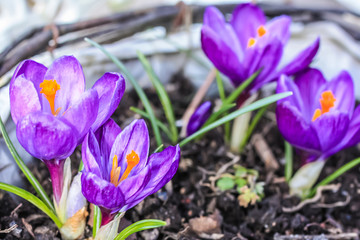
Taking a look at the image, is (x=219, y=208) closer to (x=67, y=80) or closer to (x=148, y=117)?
(x=148, y=117)

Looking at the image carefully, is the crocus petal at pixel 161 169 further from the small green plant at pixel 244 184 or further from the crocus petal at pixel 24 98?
the small green plant at pixel 244 184

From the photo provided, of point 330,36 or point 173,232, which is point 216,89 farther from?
point 173,232

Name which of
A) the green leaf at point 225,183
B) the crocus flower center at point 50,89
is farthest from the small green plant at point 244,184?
the crocus flower center at point 50,89

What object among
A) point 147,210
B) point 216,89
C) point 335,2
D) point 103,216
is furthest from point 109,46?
point 335,2

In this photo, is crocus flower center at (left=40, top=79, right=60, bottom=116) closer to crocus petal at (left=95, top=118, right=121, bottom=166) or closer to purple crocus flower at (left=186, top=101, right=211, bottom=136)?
crocus petal at (left=95, top=118, right=121, bottom=166)

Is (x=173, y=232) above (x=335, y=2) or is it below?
below

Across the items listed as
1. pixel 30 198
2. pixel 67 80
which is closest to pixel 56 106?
pixel 67 80
